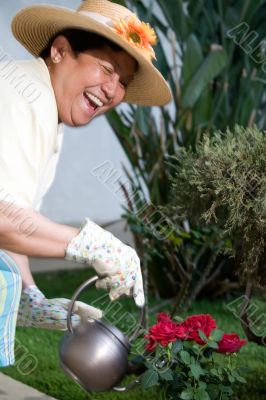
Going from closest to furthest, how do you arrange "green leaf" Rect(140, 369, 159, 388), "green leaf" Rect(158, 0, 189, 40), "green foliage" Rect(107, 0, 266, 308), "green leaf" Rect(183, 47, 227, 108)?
"green leaf" Rect(140, 369, 159, 388) → "green leaf" Rect(183, 47, 227, 108) → "green foliage" Rect(107, 0, 266, 308) → "green leaf" Rect(158, 0, 189, 40)

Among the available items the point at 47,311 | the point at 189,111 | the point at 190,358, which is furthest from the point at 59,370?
the point at 189,111

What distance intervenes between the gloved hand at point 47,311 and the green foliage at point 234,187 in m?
0.50

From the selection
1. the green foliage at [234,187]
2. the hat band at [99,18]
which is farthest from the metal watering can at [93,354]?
the hat band at [99,18]

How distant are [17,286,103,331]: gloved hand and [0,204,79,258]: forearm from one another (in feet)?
1.28

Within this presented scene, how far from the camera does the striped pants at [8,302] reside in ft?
7.92

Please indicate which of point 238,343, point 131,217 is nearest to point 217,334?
point 238,343

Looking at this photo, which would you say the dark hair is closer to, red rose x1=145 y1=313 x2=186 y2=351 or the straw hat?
the straw hat

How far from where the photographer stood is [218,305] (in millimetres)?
5426

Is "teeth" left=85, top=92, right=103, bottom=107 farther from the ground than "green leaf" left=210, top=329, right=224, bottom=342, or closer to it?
farther from the ground

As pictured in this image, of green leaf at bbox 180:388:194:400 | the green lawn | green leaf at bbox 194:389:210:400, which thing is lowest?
the green lawn

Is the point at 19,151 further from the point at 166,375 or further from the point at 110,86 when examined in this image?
the point at 166,375

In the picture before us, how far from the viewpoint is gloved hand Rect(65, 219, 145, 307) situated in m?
2.18

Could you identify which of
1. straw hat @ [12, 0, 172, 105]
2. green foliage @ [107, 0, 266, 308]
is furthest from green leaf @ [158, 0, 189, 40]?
straw hat @ [12, 0, 172, 105]

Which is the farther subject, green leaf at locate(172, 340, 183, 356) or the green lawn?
the green lawn
